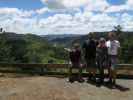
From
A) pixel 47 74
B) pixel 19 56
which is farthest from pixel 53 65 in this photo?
pixel 19 56

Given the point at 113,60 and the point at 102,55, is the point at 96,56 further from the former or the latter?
the point at 113,60

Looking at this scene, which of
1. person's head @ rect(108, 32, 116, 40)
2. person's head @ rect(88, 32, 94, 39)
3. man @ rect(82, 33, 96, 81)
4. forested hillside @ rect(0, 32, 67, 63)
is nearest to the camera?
person's head @ rect(108, 32, 116, 40)

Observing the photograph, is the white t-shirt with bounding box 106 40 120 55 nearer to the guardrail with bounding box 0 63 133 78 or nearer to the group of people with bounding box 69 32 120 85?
the group of people with bounding box 69 32 120 85

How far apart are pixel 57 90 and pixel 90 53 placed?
1911 mm

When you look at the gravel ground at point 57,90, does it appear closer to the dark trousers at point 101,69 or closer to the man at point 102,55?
the dark trousers at point 101,69

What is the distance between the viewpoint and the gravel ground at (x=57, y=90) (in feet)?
32.4

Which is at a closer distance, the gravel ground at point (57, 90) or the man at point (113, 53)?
the gravel ground at point (57, 90)

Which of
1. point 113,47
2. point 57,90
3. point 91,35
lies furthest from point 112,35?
point 57,90

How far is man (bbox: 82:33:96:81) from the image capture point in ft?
38.2

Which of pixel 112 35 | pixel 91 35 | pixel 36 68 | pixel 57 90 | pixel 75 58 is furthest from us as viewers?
pixel 36 68

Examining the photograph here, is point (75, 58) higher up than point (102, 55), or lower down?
lower down

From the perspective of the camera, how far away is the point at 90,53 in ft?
38.5

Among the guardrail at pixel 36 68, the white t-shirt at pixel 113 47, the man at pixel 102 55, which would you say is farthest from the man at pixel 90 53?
the guardrail at pixel 36 68

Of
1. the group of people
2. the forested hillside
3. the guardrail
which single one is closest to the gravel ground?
the group of people
